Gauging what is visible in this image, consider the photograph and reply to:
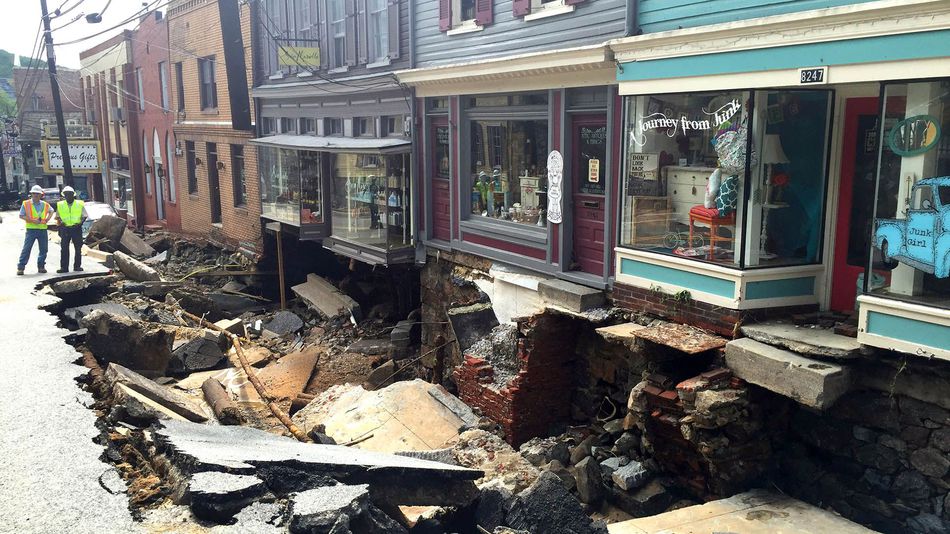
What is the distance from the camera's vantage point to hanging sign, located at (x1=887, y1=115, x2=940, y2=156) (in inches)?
272

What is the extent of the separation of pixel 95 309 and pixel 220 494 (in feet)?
25.5

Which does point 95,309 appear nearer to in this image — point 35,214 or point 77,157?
point 35,214

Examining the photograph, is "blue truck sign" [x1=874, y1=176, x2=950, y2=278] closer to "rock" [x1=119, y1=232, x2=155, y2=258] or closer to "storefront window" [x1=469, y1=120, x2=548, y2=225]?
"storefront window" [x1=469, y1=120, x2=548, y2=225]

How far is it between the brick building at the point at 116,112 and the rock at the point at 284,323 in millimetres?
17405

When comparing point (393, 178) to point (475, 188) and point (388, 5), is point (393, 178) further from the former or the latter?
point (388, 5)

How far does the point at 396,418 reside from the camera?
1135cm

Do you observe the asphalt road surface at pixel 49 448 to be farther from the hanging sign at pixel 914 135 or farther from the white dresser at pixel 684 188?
the hanging sign at pixel 914 135

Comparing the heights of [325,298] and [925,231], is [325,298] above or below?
below

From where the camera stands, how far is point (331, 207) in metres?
17.5

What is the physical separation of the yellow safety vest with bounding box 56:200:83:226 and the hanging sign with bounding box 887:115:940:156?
15047 mm

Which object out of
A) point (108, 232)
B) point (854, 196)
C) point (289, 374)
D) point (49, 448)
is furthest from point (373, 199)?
point (108, 232)

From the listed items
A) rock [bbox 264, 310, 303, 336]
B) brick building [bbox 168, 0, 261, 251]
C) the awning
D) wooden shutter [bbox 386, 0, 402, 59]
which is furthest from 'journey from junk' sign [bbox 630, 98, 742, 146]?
brick building [bbox 168, 0, 261, 251]

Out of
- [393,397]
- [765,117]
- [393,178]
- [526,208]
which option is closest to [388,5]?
[393,178]

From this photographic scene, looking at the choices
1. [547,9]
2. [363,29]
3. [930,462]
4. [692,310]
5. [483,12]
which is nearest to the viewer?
[930,462]
